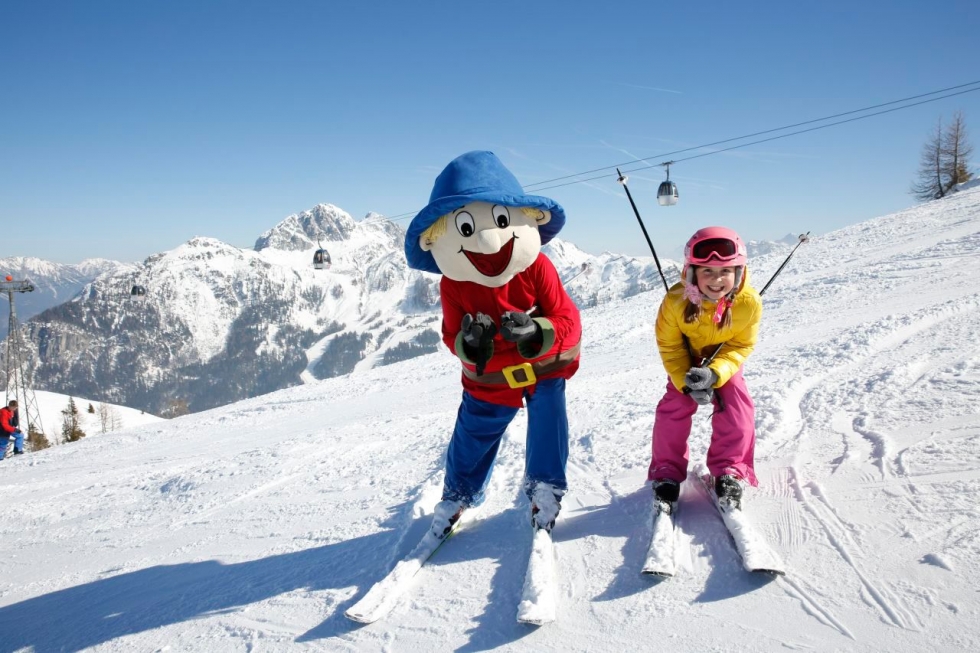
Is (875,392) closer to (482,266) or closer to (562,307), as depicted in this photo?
(562,307)

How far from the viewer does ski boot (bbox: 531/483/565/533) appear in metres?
2.64

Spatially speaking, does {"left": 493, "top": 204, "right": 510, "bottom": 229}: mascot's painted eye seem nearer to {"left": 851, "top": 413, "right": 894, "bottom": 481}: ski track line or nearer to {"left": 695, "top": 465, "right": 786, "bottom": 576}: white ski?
{"left": 695, "top": 465, "right": 786, "bottom": 576}: white ski

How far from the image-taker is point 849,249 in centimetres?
1386

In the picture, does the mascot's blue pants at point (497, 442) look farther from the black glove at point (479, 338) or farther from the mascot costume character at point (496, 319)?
the black glove at point (479, 338)

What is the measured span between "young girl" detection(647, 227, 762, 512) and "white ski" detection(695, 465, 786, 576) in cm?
11

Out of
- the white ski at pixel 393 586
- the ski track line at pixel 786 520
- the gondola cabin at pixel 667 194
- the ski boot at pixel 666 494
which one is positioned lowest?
the white ski at pixel 393 586

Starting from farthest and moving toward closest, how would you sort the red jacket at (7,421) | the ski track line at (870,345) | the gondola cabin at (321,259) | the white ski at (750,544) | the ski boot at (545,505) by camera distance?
1. the gondola cabin at (321,259)
2. the red jacket at (7,421)
3. the ski track line at (870,345)
4. the ski boot at (545,505)
5. the white ski at (750,544)

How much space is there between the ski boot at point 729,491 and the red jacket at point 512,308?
0.92 metres

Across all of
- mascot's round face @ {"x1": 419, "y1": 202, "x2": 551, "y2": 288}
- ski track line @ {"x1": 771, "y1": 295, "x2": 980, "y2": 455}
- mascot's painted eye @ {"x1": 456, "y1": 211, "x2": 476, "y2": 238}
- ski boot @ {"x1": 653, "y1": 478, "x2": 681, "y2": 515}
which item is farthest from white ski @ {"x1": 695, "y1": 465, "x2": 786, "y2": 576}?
mascot's painted eye @ {"x1": 456, "y1": 211, "x2": 476, "y2": 238}

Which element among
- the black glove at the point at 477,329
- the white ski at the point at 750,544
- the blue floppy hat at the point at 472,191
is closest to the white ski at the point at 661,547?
the white ski at the point at 750,544

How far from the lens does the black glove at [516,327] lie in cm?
253

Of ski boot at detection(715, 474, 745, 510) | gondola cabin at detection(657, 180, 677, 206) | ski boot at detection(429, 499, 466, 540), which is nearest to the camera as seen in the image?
ski boot at detection(715, 474, 745, 510)

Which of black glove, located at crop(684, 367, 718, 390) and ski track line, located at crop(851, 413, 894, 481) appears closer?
black glove, located at crop(684, 367, 718, 390)

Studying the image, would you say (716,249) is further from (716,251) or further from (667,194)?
(667,194)
